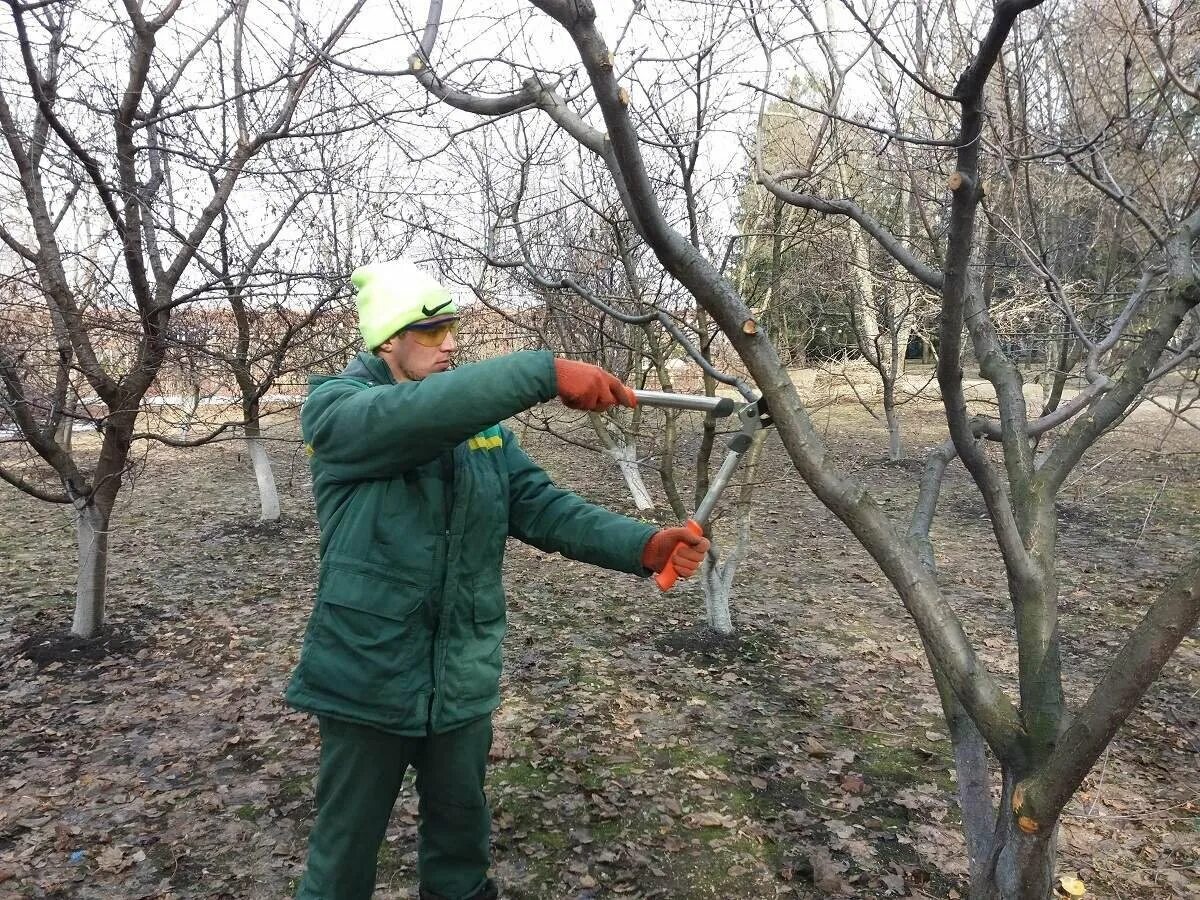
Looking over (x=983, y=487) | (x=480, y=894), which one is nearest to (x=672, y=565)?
(x=983, y=487)

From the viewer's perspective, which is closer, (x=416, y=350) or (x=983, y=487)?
(x=416, y=350)

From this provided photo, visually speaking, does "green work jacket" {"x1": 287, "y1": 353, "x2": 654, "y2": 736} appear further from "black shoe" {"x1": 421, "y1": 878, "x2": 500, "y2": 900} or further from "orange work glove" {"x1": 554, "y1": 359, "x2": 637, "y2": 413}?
"black shoe" {"x1": 421, "y1": 878, "x2": 500, "y2": 900}

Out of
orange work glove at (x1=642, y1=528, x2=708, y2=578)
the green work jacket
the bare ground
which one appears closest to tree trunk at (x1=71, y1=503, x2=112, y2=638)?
the bare ground

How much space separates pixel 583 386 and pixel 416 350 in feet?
1.83

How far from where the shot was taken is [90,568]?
193 inches

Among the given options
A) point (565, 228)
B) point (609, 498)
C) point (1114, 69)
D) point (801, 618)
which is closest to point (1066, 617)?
point (801, 618)

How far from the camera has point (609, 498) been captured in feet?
31.0

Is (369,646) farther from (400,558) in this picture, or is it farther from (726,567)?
(726,567)

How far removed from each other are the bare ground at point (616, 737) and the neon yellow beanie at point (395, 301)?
6.92 feet

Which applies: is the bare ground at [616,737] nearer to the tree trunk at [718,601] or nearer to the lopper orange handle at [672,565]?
the tree trunk at [718,601]

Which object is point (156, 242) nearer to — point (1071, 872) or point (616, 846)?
point (616, 846)

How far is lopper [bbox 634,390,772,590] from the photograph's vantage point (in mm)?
2018

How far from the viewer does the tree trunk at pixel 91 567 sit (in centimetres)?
480

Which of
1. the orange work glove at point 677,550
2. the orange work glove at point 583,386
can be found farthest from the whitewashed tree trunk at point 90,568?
the orange work glove at point 583,386
